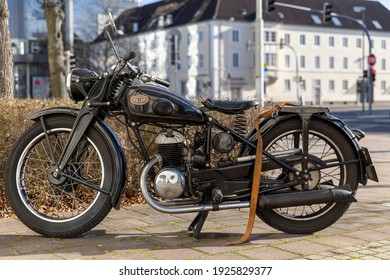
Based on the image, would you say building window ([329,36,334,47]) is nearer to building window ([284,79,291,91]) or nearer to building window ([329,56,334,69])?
building window ([329,56,334,69])

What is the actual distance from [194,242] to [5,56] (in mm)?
4476

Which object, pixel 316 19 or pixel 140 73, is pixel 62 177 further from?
pixel 316 19

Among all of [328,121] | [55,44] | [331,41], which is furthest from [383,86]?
[328,121]

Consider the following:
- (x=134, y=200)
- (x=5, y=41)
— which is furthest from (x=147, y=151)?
(x=5, y=41)

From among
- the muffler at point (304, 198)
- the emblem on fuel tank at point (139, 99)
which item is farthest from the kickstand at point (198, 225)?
the emblem on fuel tank at point (139, 99)

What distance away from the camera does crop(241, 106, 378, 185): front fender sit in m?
4.18

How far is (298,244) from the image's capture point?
12.9 feet

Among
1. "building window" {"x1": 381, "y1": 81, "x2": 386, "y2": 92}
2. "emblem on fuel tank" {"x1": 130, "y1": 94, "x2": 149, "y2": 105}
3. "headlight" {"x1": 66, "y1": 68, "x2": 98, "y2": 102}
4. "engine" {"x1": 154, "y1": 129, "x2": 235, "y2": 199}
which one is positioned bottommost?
"engine" {"x1": 154, "y1": 129, "x2": 235, "y2": 199}

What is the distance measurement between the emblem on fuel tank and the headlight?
35 centimetres

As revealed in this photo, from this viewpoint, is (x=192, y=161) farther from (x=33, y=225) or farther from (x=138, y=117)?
(x=33, y=225)

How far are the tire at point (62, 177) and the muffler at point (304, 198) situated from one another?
1.08 meters

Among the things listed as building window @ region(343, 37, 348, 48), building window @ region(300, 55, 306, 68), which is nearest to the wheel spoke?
building window @ region(300, 55, 306, 68)

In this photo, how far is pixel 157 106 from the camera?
3.92 metres

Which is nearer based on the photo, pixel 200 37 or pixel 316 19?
pixel 200 37
